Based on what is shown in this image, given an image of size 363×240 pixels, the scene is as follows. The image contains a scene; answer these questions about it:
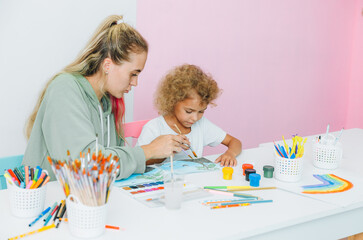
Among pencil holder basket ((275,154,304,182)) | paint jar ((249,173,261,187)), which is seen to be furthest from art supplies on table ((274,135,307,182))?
paint jar ((249,173,261,187))

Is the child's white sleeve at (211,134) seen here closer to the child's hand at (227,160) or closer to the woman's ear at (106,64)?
the child's hand at (227,160)

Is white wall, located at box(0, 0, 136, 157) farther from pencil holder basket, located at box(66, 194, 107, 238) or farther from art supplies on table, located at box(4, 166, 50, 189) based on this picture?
pencil holder basket, located at box(66, 194, 107, 238)

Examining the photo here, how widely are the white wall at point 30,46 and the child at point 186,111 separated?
1.87 feet

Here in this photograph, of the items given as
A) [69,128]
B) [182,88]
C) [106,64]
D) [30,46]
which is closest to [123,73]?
[106,64]

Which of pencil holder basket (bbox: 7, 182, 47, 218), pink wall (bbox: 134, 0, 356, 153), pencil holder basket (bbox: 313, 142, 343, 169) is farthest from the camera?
pink wall (bbox: 134, 0, 356, 153)

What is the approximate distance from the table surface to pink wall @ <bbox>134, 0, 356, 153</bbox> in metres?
1.34

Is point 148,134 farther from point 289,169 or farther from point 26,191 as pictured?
point 26,191

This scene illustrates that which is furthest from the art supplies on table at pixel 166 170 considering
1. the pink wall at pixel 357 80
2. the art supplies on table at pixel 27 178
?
the pink wall at pixel 357 80

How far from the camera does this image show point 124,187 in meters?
1.38

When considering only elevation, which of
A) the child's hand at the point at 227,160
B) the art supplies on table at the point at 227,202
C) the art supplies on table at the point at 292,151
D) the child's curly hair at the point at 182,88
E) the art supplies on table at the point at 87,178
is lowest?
the child's hand at the point at 227,160

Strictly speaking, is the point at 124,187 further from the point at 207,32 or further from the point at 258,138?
the point at 258,138

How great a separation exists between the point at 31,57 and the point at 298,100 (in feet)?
7.22

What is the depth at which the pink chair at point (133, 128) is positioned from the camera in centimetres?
196

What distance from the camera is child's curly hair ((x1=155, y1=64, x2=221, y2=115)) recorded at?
2.00 meters
